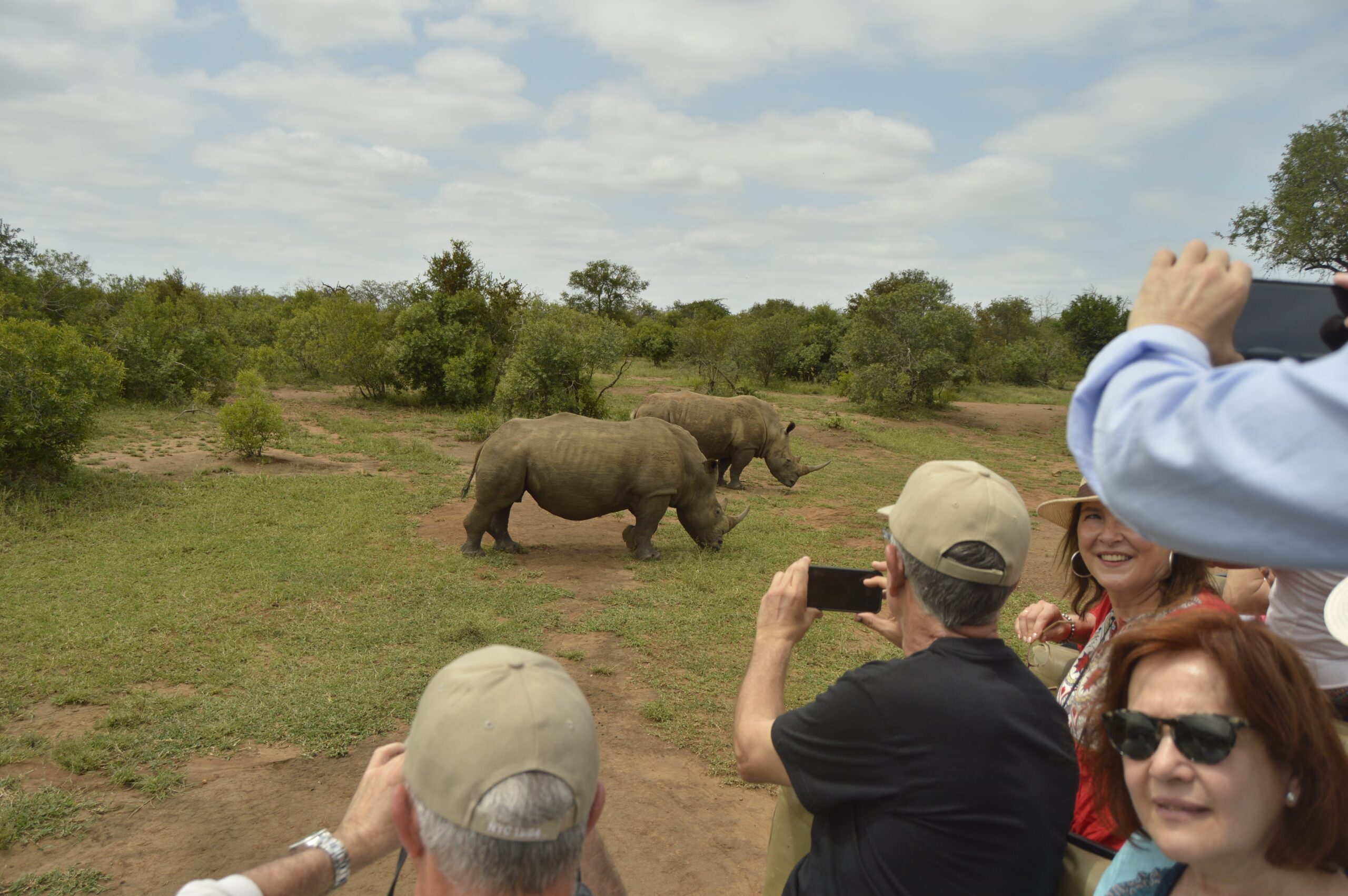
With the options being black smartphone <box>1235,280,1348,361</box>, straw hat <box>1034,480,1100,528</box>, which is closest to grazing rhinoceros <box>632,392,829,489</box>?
straw hat <box>1034,480,1100,528</box>

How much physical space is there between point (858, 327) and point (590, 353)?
11.9m

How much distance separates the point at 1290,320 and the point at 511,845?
64.5 inches

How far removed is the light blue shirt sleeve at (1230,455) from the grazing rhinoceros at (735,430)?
13.5 meters

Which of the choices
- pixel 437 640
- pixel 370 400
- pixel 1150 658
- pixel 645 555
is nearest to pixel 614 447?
pixel 645 555

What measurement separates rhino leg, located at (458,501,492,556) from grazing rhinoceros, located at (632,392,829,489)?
5741 mm

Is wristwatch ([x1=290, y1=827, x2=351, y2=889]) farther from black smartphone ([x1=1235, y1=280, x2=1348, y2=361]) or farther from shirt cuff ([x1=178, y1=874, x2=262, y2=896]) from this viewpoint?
black smartphone ([x1=1235, y1=280, x2=1348, y2=361])

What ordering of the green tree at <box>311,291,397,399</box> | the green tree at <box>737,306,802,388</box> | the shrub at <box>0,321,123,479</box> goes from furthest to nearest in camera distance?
the green tree at <box>737,306,802,388</box> → the green tree at <box>311,291,397,399</box> → the shrub at <box>0,321,123,479</box>

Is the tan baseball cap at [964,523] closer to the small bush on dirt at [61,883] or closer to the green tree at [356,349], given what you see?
the small bush on dirt at [61,883]

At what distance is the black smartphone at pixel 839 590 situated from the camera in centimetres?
266

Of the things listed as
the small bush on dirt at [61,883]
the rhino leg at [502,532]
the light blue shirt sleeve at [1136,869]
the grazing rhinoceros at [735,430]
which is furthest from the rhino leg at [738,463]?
the light blue shirt sleeve at [1136,869]

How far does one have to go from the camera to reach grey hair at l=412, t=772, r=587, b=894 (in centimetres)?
149

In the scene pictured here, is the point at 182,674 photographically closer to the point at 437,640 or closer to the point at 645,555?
the point at 437,640

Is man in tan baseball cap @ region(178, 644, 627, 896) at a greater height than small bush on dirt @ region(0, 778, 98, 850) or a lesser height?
greater

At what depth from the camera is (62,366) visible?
35.0 feet
